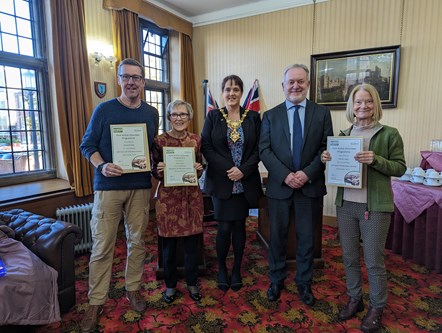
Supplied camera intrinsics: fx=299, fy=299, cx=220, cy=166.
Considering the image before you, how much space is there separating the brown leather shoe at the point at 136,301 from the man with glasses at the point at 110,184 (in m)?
0.20

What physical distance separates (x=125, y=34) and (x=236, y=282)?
329 cm

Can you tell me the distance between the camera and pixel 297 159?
1995 millimetres

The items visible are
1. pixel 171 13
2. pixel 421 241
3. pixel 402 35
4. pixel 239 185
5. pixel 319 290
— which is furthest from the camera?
pixel 171 13

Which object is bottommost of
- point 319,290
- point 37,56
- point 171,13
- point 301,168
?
point 319,290

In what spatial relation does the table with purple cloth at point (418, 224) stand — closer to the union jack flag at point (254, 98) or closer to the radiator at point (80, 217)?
the union jack flag at point (254, 98)

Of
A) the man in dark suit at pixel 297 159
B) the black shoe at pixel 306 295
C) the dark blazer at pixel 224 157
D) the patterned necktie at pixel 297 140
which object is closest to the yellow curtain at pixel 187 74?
the dark blazer at pixel 224 157

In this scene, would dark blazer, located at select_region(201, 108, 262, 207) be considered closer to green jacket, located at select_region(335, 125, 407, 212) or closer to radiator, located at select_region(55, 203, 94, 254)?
green jacket, located at select_region(335, 125, 407, 212)

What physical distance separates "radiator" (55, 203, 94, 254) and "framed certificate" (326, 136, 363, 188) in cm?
249

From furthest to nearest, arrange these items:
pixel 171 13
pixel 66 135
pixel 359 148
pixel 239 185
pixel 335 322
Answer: pixel 171 13, pixel 66 135, pixel 239 185, pixel 335 322, pixel 359 148

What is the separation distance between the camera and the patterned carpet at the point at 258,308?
1899 mm

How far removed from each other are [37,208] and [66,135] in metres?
0.83

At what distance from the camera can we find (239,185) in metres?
2.12

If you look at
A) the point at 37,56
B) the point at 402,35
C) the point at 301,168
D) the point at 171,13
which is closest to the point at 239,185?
the point at 301,168

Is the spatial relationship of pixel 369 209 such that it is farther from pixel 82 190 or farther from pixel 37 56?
pixel 37 56
